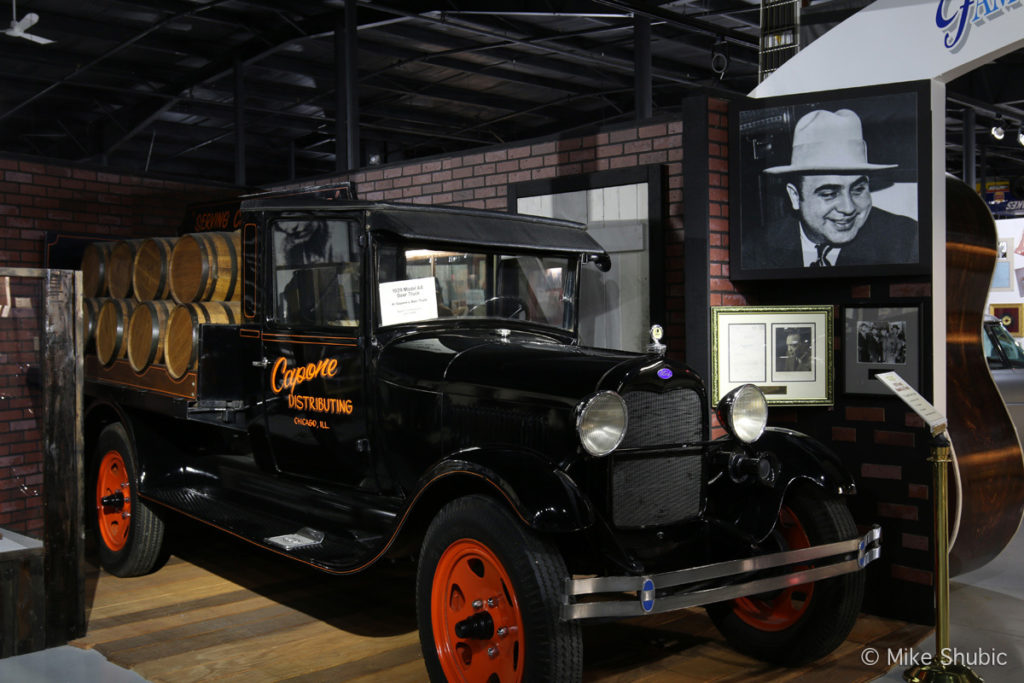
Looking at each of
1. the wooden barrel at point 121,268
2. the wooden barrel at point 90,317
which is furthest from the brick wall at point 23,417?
the wooden barrel at point 90,317

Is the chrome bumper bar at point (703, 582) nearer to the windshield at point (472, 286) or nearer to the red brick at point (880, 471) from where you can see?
the red brick at point (880, 471)

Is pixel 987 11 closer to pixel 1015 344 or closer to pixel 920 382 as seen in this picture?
pixel 920 382

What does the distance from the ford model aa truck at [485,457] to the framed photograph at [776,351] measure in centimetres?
76

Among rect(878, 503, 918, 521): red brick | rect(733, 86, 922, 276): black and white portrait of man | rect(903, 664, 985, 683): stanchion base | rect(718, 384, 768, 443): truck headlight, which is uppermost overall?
rect(733, 86, 922, 276): black and white portrait of man

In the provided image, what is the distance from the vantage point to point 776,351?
4590 mm

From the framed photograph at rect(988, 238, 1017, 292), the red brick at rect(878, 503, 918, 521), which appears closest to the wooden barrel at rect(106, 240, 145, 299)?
the red brick at rect(878, 503, 918, 521)

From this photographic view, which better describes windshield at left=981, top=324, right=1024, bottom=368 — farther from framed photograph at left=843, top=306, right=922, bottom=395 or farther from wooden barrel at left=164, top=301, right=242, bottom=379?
wooden barrel at left=164, top=301, right=242, bottom=379

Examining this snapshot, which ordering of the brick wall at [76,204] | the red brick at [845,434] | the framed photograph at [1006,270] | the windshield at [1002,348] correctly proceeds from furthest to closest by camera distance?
the framed photograph at [1006,270] < the windshield at [1002,348] < the brick wall at [76,204] < the red brick at [845,434]

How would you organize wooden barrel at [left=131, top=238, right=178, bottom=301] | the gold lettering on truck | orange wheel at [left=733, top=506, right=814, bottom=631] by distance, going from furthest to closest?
wooden barrel at [left=131, top=238, right=178, bottom=301], the gold lettering on truck, orange wheel at [left=733, top=506, right=814, bottom=631]

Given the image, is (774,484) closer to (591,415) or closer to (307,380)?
(591,415)

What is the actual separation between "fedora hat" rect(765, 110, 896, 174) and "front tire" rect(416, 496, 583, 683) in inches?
95.5

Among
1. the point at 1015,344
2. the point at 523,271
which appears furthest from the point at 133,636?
the point at 1015,344

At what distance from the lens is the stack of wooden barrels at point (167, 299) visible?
15.4 ft

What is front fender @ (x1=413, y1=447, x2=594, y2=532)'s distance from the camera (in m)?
2.85
